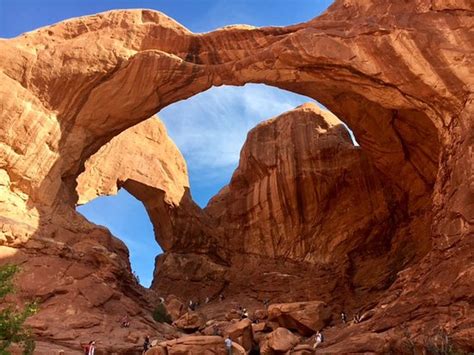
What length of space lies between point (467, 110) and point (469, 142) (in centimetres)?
143

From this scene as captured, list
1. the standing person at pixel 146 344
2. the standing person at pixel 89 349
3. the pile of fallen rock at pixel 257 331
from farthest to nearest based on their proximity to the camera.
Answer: the standing person at pixel 146 344 → the pile of fallen rock at pixel 257 331 → the standing person at pixel 89 349

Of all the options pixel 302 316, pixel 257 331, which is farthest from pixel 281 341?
pixel 257 331

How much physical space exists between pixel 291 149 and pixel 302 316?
1589 centimetres

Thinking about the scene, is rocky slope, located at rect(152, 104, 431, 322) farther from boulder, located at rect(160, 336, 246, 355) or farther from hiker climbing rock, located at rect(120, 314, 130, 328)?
boulder, located at rect(160, 336, 246, 355)

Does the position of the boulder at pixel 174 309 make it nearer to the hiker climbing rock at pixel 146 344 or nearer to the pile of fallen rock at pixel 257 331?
the pile of fallen rock at pixel 257 331

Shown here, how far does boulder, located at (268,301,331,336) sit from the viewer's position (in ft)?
72.3

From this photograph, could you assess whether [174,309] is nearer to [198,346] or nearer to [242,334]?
[242,334]

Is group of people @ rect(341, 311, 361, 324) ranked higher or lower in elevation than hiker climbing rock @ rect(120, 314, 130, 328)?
higher

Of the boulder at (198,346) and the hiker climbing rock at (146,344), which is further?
the hiker climbing rock at (146,344)

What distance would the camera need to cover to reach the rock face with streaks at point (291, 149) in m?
18.2

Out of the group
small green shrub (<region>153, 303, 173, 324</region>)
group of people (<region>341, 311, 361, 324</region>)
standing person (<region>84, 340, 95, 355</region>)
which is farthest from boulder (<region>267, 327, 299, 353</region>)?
small green shrub (<region>153, 303, 173, 324</region>)

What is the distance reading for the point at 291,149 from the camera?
117 feet

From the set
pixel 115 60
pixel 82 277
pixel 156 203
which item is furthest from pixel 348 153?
pixel 82 277

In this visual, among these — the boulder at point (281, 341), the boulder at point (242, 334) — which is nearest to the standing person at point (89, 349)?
the boulder at point (242, 334)
